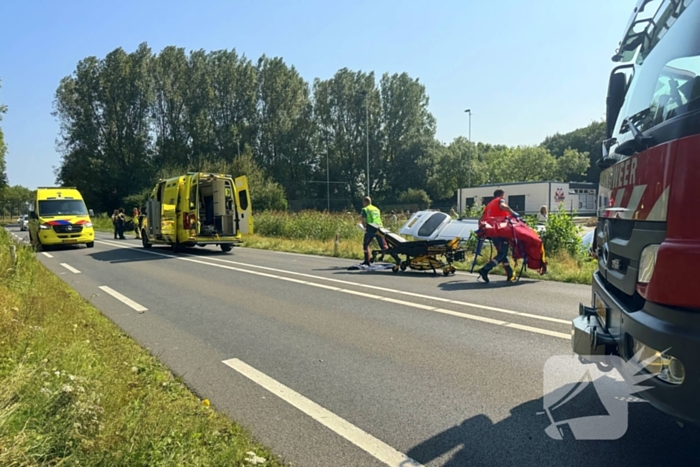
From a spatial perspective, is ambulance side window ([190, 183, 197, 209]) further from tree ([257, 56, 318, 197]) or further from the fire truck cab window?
tree ([257, 56, 318, 197])

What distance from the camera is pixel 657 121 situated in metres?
2.59

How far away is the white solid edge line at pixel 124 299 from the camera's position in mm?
7898

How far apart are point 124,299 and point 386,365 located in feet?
19.1

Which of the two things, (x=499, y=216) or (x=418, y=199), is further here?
(x=418, y=199)

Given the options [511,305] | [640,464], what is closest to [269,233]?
[511,305]

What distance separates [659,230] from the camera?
7.64 ft

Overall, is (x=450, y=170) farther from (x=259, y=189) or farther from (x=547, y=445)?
(x=547, y=445)

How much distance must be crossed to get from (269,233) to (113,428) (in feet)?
79.8

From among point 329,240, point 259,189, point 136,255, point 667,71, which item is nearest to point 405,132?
Result: point 259,189

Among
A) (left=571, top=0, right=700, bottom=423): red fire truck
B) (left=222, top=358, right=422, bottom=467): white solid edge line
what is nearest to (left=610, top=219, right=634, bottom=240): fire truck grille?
(left=571, top=0, right=700, bottom=423): red fire truck

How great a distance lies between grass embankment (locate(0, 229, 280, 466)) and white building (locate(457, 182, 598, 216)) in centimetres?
3960

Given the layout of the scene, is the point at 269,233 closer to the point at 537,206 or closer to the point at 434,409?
the point at 434,409

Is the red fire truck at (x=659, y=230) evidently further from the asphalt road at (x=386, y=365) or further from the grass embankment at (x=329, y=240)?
the grass embankment at (x=329, y=240)

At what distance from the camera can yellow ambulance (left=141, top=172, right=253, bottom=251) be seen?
16844mm
